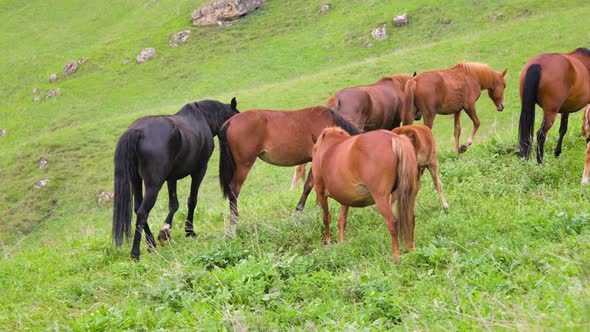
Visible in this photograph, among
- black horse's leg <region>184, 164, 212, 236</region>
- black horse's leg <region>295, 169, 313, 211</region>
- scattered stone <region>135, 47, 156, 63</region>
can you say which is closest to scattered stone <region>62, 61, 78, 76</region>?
scattered stone <region>135, 47, 156, 63</region>

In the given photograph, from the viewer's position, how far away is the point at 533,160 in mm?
10391

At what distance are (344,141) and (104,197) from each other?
16.6 meters

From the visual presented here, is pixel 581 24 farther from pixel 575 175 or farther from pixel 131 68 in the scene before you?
pixel 131 68

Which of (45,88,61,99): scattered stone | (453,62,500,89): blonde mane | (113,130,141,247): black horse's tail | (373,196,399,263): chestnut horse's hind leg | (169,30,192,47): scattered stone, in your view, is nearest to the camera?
(373,196,399,263): chestnut horse's hind leg

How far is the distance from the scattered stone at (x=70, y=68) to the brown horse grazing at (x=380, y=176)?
3983 centimetres

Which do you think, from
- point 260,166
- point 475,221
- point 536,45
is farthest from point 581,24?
point 475,221

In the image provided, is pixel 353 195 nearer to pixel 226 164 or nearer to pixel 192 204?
pixel 226 164

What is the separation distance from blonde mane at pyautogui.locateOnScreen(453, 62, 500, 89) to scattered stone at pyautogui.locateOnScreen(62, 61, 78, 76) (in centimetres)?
3650

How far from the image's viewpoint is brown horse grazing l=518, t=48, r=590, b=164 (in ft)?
33.5

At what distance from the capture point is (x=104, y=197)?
72.1 ft

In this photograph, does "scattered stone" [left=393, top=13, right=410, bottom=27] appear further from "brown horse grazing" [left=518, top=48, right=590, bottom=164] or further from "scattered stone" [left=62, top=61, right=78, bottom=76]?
"brown horse grazing" [left=518, top=48, right=590, bottom=164]

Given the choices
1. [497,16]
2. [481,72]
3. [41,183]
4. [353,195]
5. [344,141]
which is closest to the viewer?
[353,195]

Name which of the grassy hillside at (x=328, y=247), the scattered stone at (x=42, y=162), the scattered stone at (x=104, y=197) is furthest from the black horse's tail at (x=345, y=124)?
the scattered stone at (x=42, y=162)

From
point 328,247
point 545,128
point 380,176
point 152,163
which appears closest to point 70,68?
point 152,163
